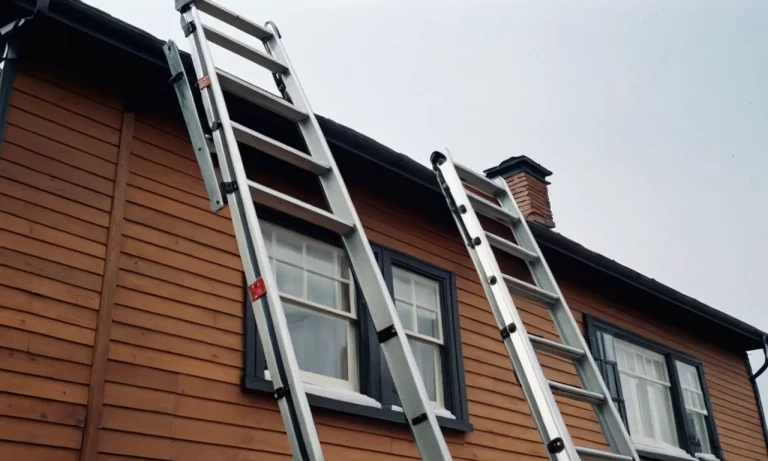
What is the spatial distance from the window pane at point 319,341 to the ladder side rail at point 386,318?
2109 mm

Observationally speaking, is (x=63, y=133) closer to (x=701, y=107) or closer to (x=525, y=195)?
(x=525, y=195)

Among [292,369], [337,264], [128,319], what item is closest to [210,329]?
[128,319]

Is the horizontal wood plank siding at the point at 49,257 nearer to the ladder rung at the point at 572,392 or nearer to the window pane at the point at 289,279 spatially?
the window pane at the point at 289,279

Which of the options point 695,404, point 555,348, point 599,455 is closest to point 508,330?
point 555,348

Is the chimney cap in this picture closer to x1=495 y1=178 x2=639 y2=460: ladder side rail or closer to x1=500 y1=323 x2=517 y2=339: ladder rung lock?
x1=495 y1=178 x2=639 y2=460: ladder side rail

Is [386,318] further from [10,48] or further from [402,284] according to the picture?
[402,284]

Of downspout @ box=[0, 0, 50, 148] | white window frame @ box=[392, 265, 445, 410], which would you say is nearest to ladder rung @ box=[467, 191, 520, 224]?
white window frame @ box=[392, 265, 445, 410]

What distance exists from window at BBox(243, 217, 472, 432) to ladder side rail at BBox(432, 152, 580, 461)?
1.50 meters

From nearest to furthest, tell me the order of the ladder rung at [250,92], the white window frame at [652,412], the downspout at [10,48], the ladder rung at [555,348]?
the ladder rung at [250,92], the ladder rung at [555,348], the downspout at [10,48], the white window frame at [652,412]

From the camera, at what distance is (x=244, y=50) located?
4000 millimetres

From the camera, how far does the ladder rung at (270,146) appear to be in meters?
3.40

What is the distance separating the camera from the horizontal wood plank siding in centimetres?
406

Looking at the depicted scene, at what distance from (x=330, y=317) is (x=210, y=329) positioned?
116 cm

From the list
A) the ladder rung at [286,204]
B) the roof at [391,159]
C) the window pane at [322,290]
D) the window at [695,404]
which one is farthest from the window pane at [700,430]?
the ladder rung at [286,204]
